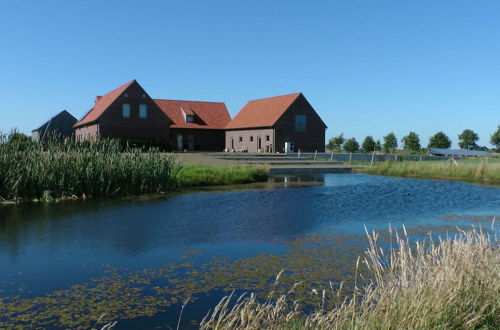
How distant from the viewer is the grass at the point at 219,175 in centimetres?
2389

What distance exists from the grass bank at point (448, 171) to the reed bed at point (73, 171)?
1884 centimetres

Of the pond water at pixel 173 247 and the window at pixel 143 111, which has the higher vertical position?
the window at pixel 143 111

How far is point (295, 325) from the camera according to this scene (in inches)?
183

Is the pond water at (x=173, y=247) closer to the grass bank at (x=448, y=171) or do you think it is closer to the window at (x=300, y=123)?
the grass bank at (x=448, y=171)

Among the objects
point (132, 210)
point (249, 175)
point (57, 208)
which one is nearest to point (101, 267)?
point (132, 210)

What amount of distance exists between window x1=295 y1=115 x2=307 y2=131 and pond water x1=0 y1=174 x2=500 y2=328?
3478 centimetres

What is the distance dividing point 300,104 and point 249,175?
28760 millimetres

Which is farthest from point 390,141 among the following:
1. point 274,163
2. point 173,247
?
point 173,247

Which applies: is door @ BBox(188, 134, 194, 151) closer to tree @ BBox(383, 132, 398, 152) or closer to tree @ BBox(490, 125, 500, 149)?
tree @ BBox(383, 132, 398, 152)

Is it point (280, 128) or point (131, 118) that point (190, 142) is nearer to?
point (131, 118)

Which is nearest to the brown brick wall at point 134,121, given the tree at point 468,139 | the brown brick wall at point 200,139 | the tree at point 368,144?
the brown brick wall at point 200,139

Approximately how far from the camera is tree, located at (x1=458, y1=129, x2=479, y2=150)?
8450cm

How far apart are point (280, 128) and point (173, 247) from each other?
43004 millimetres

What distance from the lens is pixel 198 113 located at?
5859 cm
